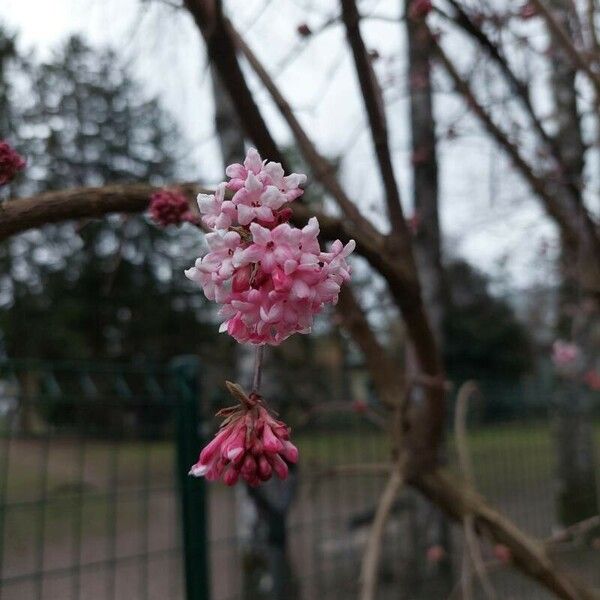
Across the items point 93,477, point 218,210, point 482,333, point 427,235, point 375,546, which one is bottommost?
point 375,546

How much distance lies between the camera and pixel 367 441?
376 centimetres

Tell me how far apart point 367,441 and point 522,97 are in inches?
71.8

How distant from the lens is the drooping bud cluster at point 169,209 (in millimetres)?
1366

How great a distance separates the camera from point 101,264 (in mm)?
10508

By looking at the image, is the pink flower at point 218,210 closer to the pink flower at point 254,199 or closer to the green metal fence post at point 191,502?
the pink flower at point 254,199

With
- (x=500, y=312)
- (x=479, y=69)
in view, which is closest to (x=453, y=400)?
(x=479, y=69)

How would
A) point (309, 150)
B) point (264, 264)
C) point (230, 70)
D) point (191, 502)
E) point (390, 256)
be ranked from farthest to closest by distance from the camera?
point (191, 502) → point (309, 150) → point (390, 256) → point (230, 70) → point (264, 264)

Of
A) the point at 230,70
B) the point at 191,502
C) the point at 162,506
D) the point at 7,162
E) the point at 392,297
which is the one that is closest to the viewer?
the point at 7,162

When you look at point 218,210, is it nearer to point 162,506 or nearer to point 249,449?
point 249,449

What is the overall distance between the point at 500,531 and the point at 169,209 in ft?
4.85

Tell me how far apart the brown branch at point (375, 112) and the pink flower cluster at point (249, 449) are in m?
1.25

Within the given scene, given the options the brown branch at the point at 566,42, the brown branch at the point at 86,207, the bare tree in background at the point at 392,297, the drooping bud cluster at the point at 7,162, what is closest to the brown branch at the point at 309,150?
the bare tree in background at the point at 392,297

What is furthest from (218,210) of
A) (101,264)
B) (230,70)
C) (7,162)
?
(101,264)

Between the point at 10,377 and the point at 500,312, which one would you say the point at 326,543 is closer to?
the point at 10,377
